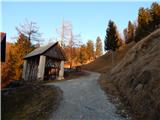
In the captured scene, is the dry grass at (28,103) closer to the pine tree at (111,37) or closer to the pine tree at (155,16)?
the pine tree at (111,37)

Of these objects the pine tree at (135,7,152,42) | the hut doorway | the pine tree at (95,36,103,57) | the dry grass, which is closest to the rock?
the dry grass

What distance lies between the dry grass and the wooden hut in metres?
12.9

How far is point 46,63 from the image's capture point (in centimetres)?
3550

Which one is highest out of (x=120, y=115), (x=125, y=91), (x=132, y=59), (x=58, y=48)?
(x=58, y=48)

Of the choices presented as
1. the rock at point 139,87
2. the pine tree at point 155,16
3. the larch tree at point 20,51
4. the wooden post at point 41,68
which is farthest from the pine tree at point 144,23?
the rock at point 139,87

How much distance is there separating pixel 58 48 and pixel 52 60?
2369mm

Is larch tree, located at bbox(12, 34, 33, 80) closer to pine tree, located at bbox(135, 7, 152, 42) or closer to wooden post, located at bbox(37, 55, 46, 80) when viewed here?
wooden post, located at bbox(37, 55, 46, 80)

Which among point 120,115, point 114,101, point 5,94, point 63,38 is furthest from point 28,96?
point 63,38

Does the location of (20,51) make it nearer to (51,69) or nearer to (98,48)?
(51,69)

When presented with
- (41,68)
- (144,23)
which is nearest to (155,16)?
(144,23)

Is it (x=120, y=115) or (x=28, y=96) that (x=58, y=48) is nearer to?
(x=28, y=96)

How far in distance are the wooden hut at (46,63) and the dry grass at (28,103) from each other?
12.9 m

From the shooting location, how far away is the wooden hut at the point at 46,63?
3462 cm

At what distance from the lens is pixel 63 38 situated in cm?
5225
